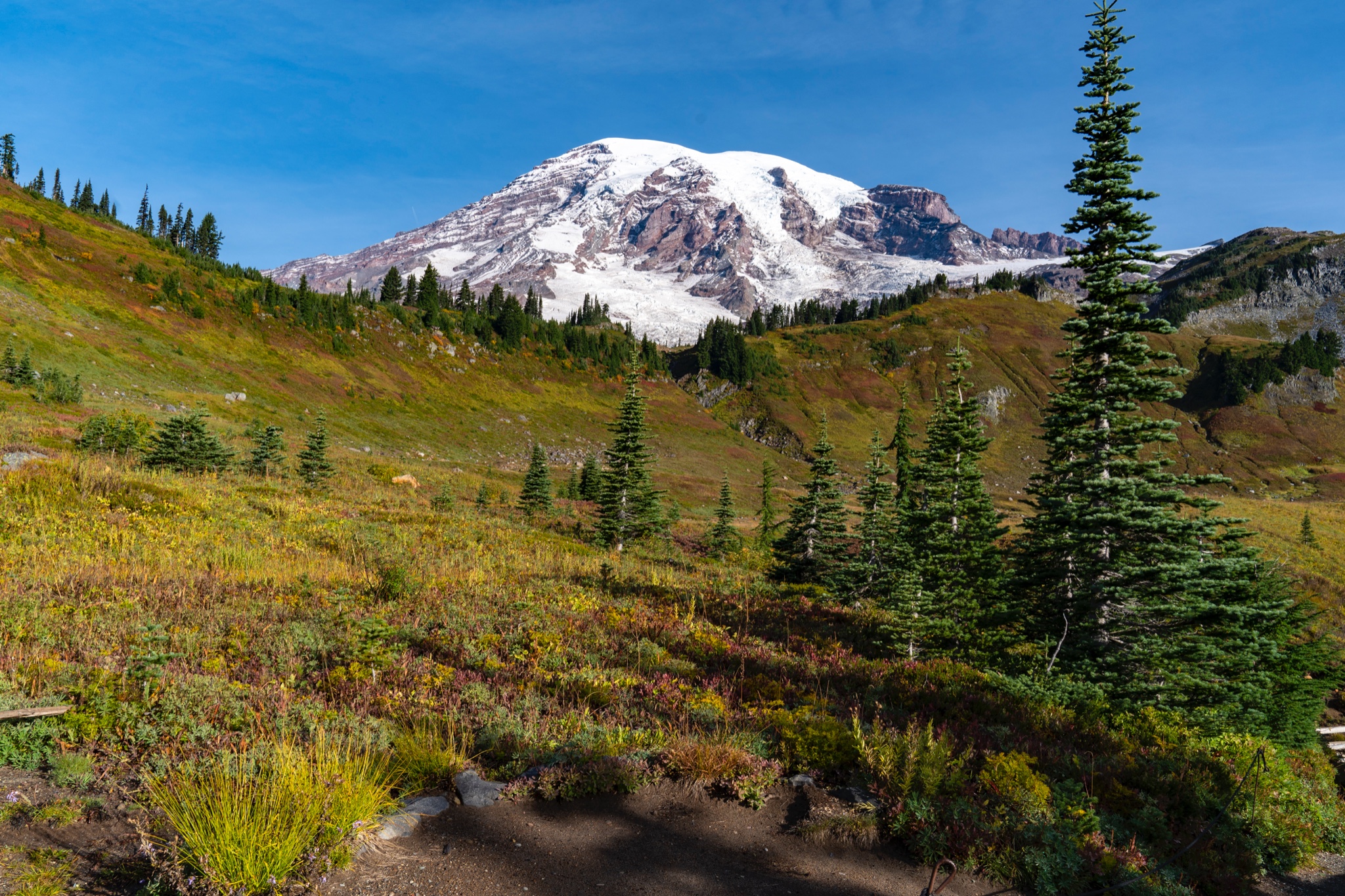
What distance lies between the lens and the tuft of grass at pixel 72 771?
5.14 metres

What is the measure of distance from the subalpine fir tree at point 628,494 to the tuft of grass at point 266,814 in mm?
26653

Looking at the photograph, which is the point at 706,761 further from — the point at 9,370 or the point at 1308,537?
the point at 1308,537

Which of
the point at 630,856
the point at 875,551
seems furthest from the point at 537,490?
the point at 630,856

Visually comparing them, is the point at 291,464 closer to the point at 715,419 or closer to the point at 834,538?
the point at 834,538

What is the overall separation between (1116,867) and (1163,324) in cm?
1168

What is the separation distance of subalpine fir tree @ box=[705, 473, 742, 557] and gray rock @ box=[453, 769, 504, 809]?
1075 inches

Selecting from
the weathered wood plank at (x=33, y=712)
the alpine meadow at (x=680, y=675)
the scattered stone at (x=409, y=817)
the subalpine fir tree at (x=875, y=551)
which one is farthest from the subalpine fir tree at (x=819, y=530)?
the weathered wood plank at (x=33, y=712)

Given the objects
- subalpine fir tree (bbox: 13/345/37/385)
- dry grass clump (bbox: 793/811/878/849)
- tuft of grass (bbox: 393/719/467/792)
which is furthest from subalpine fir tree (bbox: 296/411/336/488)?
dry grass clump (bbox: 793/811/878/849)

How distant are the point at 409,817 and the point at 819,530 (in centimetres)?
2072

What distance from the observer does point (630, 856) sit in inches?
207

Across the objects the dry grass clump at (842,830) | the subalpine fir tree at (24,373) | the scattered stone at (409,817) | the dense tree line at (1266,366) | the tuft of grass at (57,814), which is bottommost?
the dry grass clump at (842,830)

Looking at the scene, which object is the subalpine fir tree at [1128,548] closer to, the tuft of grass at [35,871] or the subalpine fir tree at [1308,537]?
the tuft of grass at [35,871]

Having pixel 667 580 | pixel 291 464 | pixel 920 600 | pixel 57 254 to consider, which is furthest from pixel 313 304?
pixel 920 600

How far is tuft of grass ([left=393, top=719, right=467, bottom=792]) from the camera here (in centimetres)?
598
